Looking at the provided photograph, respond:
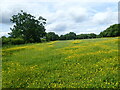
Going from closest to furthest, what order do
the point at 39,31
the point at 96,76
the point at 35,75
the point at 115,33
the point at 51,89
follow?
the point at 51,89 → the point at 96,76 → the point at 35,75 → the point at 39,31 → the point at 115,33

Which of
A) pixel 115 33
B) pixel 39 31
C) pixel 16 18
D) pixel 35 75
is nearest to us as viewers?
pixel 35 75

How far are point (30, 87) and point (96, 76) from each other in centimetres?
378

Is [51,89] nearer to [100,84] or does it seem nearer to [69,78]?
[69,78]

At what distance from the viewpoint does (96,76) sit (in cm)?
642

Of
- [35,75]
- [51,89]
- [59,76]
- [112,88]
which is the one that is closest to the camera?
[112,88]

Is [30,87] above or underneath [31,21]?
underneath

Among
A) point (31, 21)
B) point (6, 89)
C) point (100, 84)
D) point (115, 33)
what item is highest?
point (31, 21)

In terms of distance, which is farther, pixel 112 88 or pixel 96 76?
pixel 96 76

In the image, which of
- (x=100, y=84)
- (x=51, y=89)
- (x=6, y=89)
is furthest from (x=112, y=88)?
(x=6, y=89)

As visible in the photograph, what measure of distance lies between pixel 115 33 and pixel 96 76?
304ft

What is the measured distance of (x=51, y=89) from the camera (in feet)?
17.7

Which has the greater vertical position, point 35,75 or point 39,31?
point 39,31

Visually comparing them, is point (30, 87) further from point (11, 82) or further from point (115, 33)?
point (115, 33)

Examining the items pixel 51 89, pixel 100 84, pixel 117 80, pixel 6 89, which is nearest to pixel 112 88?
pixel 100 84
